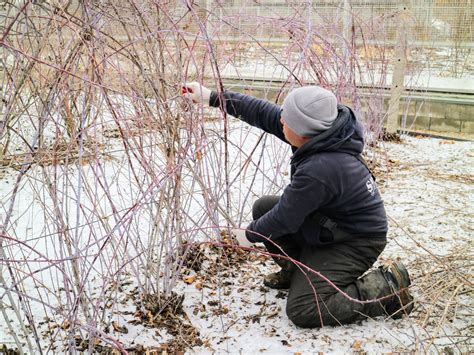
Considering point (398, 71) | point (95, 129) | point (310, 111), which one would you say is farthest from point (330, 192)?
point (398, 71)

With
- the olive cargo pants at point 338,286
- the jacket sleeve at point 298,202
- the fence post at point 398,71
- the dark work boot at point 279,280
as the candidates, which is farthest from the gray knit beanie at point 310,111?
the fence post at point 398,71

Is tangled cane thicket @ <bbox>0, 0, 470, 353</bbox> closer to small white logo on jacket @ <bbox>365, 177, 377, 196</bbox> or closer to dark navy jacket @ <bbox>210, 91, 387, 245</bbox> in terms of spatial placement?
dark navy jacket @ <bbox>210, 91, 387, 245</bbox>

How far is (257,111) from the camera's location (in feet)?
7.27

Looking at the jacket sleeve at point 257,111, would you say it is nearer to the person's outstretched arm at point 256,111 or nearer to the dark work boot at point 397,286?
the person's outstretched arm at point 256,111

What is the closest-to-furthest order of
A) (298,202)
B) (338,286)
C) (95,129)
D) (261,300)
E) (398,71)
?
(95,129), (298,202), (338,286), (261,300), (398,71)

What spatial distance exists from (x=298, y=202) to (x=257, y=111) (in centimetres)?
56

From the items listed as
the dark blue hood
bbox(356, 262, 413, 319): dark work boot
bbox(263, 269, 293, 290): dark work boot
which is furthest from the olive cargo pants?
the dark blue hood

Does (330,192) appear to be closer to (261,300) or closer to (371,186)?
(371,186)

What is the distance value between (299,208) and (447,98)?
17.5 ft

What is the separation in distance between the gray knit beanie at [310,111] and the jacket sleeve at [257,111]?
295 millimetres

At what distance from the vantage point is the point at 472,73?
6.74 meters

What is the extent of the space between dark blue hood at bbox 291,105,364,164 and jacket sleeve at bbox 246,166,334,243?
4.1 inches

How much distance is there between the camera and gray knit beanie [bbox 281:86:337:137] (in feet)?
6.07

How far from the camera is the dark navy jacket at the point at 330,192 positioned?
182 cm
